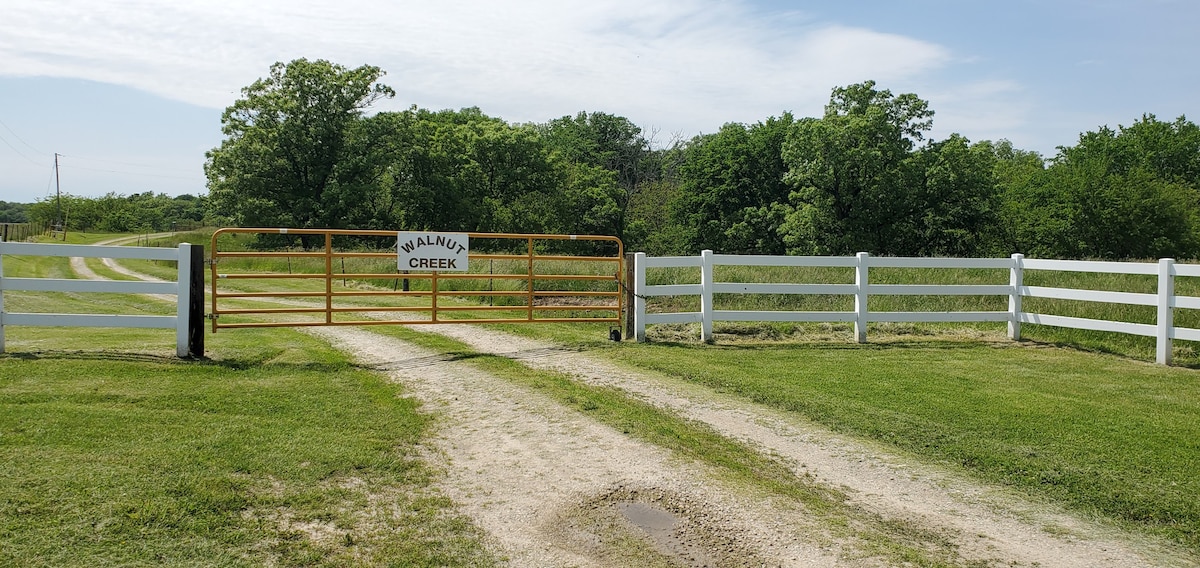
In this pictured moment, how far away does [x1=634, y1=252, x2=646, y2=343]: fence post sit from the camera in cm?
1120

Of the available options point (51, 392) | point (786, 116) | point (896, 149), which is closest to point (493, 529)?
point (51, 392)

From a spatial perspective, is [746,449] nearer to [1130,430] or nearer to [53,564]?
[1130,430]

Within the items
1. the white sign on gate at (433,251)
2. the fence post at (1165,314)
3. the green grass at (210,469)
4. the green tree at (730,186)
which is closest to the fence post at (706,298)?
the white sign on gate at (433,251)

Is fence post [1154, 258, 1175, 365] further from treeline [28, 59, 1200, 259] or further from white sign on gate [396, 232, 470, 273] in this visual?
treeline [28, 59, 1200, 259]

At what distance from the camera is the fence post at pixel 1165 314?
992 centimetres

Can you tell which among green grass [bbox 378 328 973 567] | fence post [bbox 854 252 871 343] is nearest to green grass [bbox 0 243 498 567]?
green grass [bbox 378 328 973 567]

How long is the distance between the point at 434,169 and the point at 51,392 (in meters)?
41.7

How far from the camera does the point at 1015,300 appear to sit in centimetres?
1204

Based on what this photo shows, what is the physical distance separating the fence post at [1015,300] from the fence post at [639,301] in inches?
218

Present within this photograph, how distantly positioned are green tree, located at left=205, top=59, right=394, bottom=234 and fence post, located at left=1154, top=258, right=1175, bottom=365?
119 feet

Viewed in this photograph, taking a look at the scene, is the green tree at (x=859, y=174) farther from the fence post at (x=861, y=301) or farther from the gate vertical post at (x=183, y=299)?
the gate vertical post at (x=183, y=299)

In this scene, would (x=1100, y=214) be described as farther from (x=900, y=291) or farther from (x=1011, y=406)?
(x=1011, y=406)

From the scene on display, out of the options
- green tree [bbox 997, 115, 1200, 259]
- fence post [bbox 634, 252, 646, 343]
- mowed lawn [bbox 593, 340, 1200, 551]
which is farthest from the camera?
green tree [bbox 997, 115, 1200, 259]

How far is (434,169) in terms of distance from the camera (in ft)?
155
